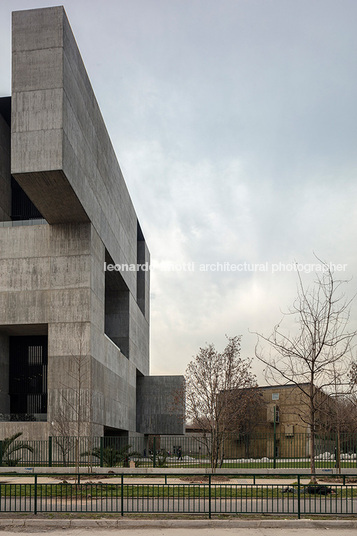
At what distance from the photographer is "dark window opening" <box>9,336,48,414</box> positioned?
45.3m

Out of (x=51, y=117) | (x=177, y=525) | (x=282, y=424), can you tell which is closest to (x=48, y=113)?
(x=51, y=117)

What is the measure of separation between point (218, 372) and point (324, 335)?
12.8m

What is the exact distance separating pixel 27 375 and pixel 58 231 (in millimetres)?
13107

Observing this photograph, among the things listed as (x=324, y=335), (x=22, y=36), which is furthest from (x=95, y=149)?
(x=324, y=335)

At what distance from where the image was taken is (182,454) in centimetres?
3541

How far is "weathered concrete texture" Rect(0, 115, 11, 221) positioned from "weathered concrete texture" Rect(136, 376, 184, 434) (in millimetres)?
27455

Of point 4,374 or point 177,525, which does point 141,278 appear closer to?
point 4,374

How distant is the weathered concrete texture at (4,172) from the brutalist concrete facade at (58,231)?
3.0 inches

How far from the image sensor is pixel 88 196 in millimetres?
37656

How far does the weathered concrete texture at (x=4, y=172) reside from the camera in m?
44.7

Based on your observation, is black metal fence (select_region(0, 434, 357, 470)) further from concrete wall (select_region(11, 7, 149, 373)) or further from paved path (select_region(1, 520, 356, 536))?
paved path (select_region(1, 520, 356, 536))

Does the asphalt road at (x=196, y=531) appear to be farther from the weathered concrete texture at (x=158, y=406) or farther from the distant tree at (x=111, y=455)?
the weathered concrete texture at (x=158, y=406)

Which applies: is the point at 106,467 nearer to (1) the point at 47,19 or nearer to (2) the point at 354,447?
(2) the point at 354,447

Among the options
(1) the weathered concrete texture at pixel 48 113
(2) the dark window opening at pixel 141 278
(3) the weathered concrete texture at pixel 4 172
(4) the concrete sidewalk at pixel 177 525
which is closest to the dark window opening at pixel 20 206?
(3) the weathered concrete texture at pixel 4 172
